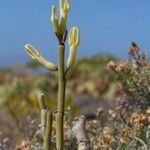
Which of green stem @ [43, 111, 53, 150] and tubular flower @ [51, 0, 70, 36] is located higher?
tubular flower @ [51, 0, 70, 36]

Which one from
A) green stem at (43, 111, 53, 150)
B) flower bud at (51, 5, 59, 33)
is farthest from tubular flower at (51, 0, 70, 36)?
green stem at (43, 111, 53, 150)

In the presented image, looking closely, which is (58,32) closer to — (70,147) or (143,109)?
(70,147)

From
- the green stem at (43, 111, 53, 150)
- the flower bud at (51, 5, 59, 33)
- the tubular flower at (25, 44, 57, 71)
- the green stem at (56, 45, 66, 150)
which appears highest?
the flower bud at (51, 5, 59, 33)

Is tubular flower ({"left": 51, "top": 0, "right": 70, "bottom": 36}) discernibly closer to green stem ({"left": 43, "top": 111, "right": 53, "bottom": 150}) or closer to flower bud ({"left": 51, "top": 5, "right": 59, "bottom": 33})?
flower bud ({"left": 51, "top": 5, "right": 59, "bottom": 33})

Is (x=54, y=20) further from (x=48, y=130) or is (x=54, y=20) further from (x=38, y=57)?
(x=48, y=130)

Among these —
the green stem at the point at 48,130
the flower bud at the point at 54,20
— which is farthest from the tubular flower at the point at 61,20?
the green stem at the point at 48,130

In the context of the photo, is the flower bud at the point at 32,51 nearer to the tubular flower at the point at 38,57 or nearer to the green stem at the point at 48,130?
the tubular flower at the point at 38,57
